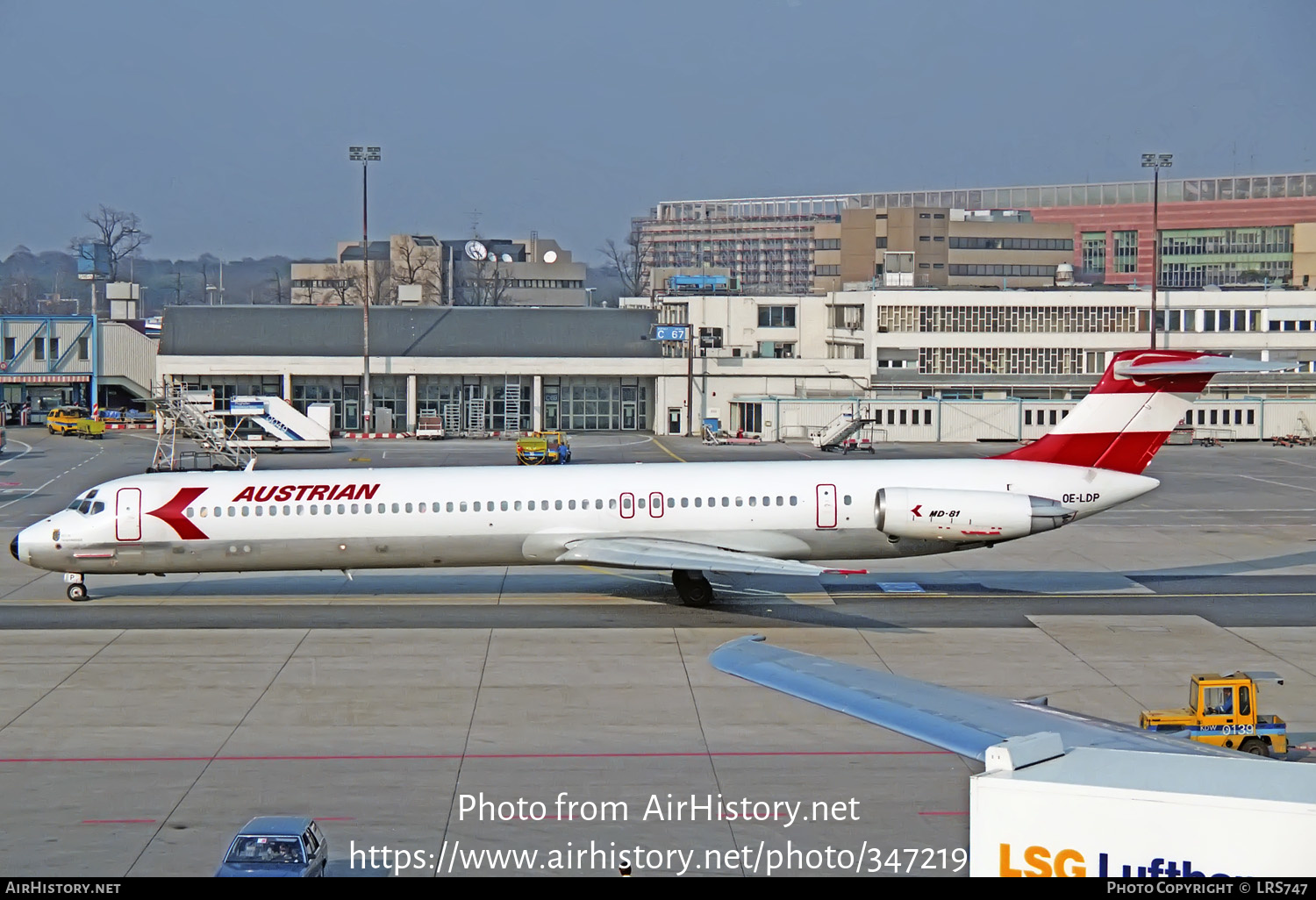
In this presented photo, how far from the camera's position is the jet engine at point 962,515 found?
28.5m

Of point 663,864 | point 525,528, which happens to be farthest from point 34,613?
point 663,864

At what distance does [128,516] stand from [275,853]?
1820cm

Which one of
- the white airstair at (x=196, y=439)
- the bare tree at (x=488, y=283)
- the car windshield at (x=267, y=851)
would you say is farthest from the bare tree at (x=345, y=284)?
the car windshield at (x=267, y=851)

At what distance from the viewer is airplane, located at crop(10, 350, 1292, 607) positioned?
29.4 m

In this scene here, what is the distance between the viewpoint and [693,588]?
29875 mm

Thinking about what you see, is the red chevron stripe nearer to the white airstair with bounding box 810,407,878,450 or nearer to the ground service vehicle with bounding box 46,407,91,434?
the white airstair with bounding box 810,407,878,450

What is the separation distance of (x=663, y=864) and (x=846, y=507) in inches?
623

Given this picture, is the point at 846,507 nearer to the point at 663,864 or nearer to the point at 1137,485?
the point at 1137,485

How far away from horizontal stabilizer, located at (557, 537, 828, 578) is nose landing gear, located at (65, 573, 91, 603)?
36.3ft

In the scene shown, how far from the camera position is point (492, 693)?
2225 cm

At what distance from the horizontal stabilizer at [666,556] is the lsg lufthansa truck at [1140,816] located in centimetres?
1825

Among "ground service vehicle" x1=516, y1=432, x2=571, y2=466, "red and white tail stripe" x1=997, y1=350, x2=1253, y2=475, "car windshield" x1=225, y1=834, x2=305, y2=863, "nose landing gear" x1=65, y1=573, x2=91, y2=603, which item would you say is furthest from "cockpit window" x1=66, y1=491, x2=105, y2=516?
"ground service vehicle" x1=516, y1=432, x2=571, y2=466

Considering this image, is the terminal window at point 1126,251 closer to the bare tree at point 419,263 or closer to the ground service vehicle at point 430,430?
the bare tree at point 419,263

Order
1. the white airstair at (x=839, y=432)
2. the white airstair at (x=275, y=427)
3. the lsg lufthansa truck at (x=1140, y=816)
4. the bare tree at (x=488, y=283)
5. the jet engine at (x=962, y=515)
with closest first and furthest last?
the lsg lufthansa truck at (x=1140, y=816) < the jet engine at (x=962, y=515) < the white airstair at (x=275, y=427) < the white airstair at (x=839, y=432) < the bare tree at (x=488, y=283)
